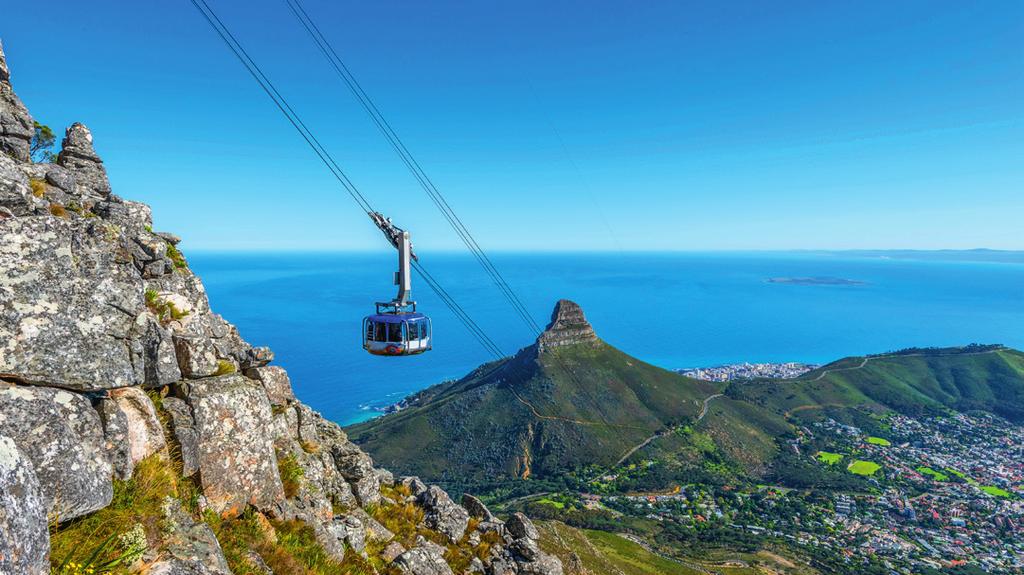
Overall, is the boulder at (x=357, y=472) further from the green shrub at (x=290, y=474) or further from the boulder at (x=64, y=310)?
the boulder at (x=64, y=310)

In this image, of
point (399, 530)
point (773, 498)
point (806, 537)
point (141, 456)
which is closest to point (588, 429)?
point (773, 498)

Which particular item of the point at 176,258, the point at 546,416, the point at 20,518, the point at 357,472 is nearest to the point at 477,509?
the point at 357,472

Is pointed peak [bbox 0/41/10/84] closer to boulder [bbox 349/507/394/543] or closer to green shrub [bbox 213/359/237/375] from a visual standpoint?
green shrub [bbox 213/359/237/375]

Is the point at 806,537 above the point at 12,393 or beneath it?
beneath

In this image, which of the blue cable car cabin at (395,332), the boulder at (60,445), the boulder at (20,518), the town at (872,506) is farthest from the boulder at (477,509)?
the town at (872,506)

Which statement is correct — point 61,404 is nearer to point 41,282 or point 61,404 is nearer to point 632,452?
point 41,282

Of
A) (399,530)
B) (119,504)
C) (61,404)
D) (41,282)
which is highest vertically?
(41,282)
